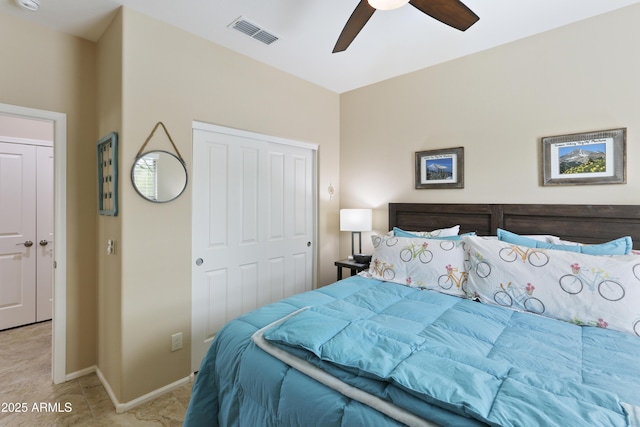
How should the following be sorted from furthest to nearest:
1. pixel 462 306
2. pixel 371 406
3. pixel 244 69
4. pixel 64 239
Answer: pixel 244 69 < pixel 64 239 < pixel 462 306 < pixel 371 406

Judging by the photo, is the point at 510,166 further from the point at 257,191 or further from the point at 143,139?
the point at 143,139

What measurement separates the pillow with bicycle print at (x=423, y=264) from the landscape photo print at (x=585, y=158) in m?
0.95

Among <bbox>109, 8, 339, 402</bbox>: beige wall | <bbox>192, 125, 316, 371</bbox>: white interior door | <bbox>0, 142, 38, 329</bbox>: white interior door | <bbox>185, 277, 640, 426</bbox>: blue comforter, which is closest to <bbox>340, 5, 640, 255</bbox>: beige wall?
<bbox>192, 125, 316, 371</bbox>: white interior door

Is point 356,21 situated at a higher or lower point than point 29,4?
lower

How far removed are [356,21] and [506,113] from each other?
1.54 metres

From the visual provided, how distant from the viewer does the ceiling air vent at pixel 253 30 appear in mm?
2176

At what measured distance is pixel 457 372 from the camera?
978 mm

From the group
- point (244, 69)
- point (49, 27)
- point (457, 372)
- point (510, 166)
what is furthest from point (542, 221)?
point (49, 27)

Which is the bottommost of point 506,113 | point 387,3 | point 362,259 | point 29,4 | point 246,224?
point 362,259

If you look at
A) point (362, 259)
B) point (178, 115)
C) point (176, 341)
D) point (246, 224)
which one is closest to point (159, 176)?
point (178, 115)

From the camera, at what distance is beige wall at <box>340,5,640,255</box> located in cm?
205

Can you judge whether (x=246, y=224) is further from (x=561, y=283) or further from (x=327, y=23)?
(x=561, y=283)

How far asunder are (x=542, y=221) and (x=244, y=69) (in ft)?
8.95

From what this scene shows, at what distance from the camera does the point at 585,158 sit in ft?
7.04
